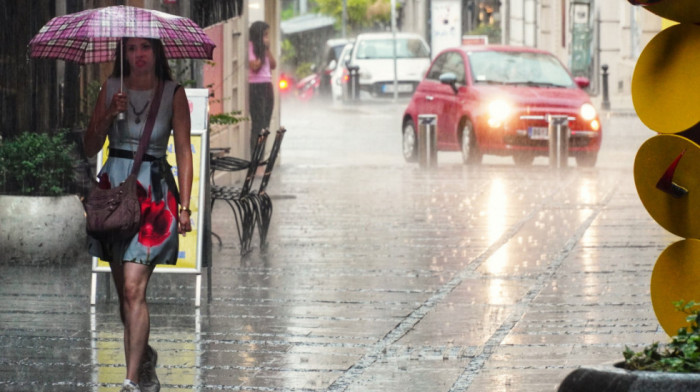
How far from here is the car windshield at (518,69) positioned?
21.5 m

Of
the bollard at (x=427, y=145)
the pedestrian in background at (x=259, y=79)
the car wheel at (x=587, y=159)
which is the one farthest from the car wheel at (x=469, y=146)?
the pedestrian in background at (x=259, y=79)

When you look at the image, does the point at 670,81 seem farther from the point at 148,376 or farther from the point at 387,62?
the point at 387,62

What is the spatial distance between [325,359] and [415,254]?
4274 mm

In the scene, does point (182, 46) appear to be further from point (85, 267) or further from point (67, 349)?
point (85, 267)

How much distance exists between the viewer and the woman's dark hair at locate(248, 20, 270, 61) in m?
19.3

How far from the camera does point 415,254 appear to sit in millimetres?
11945

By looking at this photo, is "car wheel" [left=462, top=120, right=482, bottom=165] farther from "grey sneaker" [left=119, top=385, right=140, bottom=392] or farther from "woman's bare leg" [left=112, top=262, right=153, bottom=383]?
"grey sneaker" [left=119, top=385, right=140, bottom=392]

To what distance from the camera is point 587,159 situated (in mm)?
21000

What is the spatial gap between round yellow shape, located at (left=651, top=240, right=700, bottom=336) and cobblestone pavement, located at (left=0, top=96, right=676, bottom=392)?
89 centimetres

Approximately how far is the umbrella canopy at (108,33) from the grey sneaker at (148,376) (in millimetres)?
1401

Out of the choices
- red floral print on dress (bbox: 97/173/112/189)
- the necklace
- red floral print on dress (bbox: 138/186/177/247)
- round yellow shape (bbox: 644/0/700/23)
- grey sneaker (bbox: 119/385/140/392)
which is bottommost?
grey sneaker (bbox: 119/385/140/392)

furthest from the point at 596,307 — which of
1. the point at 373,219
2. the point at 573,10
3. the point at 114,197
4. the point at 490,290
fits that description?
the point at 573,10

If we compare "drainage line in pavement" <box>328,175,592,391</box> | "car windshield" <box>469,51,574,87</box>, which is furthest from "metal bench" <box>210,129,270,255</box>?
"car windshield" <box>469,51,574,87</box>

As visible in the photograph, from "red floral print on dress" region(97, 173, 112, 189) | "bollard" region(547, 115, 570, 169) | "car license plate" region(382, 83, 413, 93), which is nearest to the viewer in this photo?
"red floral print on dress" region(97, 173, 112, 189)
